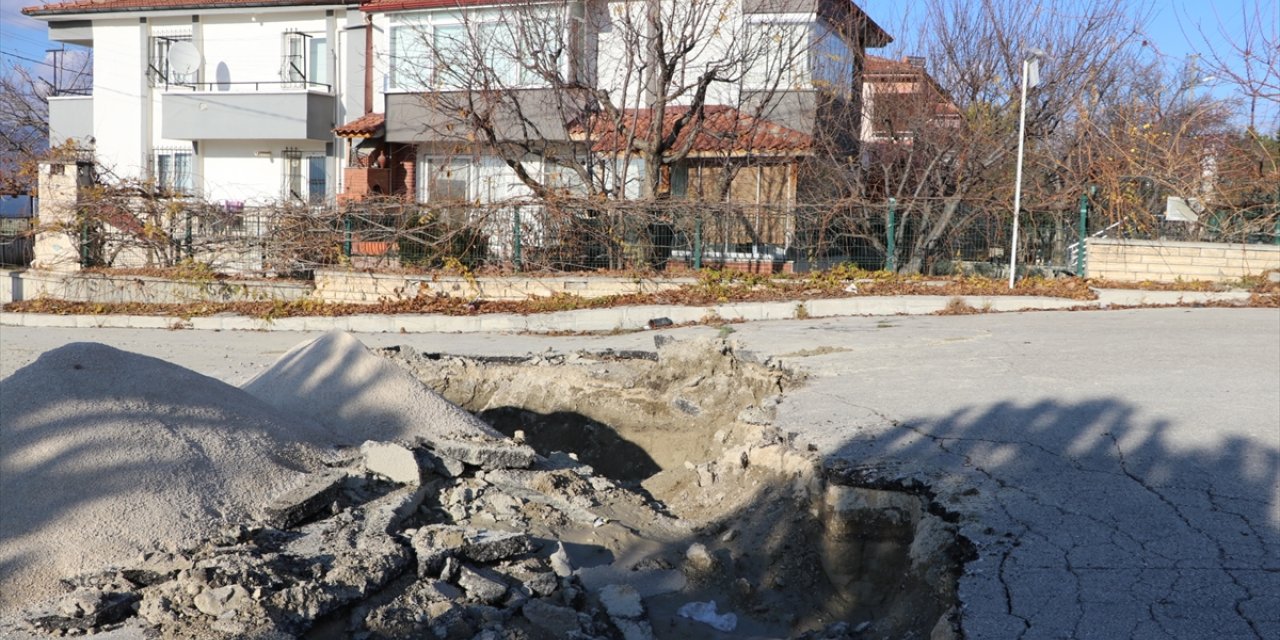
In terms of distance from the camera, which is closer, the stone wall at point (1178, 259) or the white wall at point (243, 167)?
the stone wall at point (1178, 259)

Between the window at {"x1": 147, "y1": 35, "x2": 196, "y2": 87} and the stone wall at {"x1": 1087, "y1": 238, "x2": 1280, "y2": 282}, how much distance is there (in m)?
22.5

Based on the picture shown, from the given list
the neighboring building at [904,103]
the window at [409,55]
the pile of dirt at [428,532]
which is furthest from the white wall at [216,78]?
the pile of dirt at [428,532]

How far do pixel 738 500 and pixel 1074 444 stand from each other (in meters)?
2.15

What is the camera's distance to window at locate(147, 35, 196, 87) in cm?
2819

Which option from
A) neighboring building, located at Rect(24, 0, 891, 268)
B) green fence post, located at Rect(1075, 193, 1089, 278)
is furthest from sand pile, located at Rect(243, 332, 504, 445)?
green fence post, located at Rect(1075, 193, 1089, 278)

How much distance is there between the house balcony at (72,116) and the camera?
29.9 metres

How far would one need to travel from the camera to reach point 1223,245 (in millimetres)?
16781

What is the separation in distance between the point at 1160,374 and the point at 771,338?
4146mm

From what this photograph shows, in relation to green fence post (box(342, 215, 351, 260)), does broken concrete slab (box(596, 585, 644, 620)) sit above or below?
below

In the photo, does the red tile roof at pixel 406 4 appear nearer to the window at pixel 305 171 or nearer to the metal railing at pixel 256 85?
the metal railing at pixel 256 85

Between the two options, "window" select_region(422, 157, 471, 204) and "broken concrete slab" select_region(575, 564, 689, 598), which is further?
"window" select_region(422, 157, 471, 204)

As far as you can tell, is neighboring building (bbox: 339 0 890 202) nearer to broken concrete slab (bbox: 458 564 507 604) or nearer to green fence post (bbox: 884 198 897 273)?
green fence post (bbox: 884 198 897 273)

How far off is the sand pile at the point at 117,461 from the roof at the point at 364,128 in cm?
1897

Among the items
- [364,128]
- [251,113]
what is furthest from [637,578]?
[251,113]
